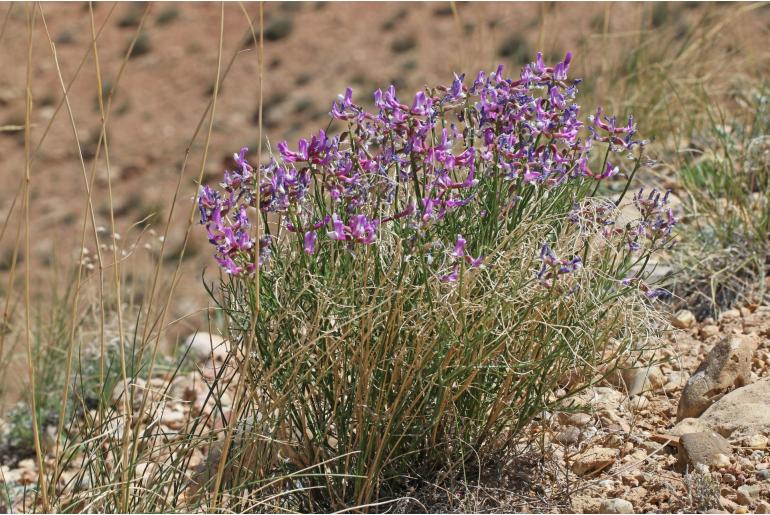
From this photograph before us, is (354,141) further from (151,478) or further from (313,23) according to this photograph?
(313,23)

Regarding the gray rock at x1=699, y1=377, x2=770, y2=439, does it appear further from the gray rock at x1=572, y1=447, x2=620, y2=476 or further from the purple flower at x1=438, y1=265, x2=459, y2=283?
the purple flower at x1=438, y1=265, x2=459, y2=283

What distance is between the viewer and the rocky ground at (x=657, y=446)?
218 cm

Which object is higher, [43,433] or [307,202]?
[307,202]

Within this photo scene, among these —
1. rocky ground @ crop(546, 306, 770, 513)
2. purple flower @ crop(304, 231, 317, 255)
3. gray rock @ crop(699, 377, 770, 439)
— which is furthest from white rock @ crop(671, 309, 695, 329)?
purple flower @ crop(304, 231, 317, 255)

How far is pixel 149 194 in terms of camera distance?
1614 centimetres

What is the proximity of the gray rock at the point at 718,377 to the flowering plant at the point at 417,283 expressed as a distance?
40cm

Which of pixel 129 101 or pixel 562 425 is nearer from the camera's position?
pixel 562 425

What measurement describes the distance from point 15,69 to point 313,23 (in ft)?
19.6

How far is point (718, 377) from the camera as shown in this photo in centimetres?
260

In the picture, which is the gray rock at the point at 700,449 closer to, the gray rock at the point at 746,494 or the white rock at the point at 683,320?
the gray rock at the point at 746,494

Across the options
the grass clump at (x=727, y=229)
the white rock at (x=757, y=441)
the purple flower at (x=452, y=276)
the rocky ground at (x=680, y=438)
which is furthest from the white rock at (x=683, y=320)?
the purple flower at (x=452, y=276)

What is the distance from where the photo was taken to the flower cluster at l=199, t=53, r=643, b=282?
203 cm

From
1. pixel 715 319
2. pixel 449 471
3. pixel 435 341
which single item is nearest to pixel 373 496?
pixel 449 471

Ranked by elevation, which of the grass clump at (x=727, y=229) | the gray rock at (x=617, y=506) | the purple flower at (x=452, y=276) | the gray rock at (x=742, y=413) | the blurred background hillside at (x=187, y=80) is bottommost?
the gray rock at (x=617, y=506)
